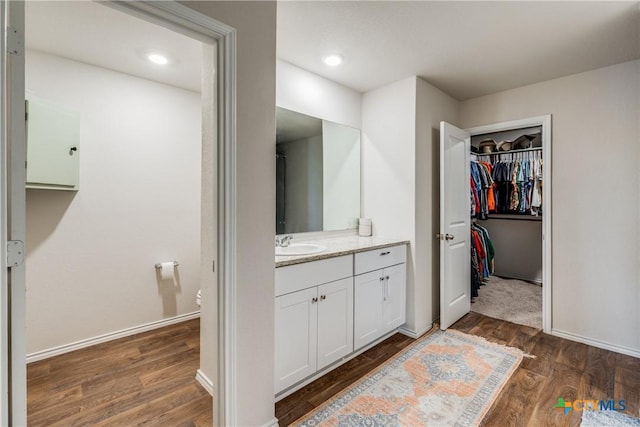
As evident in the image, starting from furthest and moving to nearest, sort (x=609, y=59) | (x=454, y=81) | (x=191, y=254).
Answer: (x=191, y=254) < (x=454, y=81) < (x=609, y=59)

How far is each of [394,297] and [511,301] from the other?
6.56 ft

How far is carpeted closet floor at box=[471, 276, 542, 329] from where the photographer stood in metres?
3.14

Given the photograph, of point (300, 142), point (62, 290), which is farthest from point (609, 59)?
point (62, 290)

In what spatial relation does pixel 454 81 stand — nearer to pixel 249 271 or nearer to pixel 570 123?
pixel 570 123

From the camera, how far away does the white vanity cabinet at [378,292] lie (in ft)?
7.51

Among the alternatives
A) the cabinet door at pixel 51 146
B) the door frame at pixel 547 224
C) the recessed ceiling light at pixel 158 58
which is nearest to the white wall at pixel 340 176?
the recessed ceiling light at pixel 158 58

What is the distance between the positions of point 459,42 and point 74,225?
11.0 feet

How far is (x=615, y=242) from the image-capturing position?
8.02ft

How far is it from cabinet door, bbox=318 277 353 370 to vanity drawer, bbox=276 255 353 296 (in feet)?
0.19

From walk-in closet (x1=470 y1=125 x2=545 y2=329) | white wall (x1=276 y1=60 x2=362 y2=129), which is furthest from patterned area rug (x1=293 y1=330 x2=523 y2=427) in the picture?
white wall (x1=276 y1=60 x2=362 y2=129)

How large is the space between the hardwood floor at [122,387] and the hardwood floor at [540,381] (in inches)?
25.0

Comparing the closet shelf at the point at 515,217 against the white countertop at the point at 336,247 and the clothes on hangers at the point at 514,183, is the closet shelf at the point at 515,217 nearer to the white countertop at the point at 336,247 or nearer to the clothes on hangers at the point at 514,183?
the clothes on hangers at the point at 514,183

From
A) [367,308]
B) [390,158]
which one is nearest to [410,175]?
[390,158]

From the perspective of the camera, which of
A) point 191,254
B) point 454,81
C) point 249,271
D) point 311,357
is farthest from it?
point 191,254
